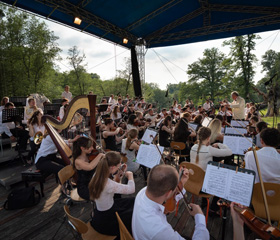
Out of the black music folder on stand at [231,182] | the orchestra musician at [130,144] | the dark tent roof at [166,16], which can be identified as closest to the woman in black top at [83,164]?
the orchestra musician at [130,144]

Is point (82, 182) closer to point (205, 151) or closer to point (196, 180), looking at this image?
point (196, 180)

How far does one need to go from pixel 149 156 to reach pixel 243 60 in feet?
75.4

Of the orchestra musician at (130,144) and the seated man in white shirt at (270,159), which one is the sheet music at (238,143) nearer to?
the seated man in white shirt at (270,159)

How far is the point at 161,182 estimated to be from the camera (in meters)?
1.42

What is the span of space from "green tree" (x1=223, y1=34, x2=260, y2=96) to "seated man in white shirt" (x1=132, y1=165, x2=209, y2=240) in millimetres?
22572

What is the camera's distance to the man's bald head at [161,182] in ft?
4.64

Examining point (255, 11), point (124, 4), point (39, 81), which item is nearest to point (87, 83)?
point (39, 81)

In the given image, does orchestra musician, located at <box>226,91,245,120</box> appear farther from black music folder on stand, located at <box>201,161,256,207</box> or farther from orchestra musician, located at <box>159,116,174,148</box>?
black music folder on stand, located at <box>201,161,256,207</box>

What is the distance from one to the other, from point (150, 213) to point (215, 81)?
30.8 metres

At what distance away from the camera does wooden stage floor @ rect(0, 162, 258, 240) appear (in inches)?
104

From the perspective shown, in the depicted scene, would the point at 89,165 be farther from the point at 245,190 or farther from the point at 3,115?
the point at 3,115

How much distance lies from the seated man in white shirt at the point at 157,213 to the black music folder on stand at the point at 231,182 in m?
0.48

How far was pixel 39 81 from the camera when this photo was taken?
16562 millimetres

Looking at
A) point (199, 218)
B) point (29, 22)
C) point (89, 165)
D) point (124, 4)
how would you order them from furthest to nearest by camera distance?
point (29, 22)
point (124, 4)
point (89, 165)
point (199, 218)
